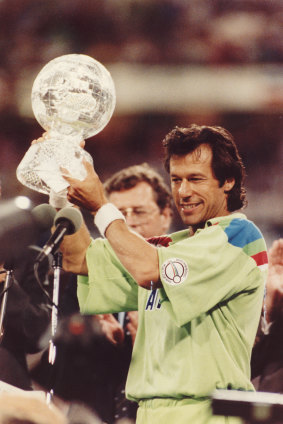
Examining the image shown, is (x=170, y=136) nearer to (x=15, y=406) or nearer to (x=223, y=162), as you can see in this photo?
(x=223, y=162)

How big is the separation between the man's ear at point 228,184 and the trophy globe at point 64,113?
0.54 metres

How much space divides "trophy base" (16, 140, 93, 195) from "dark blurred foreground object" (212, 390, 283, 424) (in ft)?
4.09

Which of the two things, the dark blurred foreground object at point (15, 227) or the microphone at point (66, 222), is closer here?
the dark blurred foreground object at point (15, 227)

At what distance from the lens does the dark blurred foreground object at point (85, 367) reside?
10.1 feet

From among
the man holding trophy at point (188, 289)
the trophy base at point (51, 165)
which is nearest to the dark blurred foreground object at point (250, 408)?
→ the man holding trophy at point (188, 289)

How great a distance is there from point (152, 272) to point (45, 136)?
0.66 meters

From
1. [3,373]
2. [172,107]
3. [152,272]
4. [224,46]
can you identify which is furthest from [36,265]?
[224,46]

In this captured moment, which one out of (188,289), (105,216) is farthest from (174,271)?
(105,216)

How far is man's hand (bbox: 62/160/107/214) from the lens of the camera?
2.17 meters

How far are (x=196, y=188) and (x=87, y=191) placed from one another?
0.44 m

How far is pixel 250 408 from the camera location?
105 centimetres

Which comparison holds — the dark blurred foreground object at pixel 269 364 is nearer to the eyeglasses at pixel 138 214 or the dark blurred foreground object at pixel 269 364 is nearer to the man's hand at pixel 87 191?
the eyeglasses at pixel 138 214

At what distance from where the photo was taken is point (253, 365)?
3143 millimetres

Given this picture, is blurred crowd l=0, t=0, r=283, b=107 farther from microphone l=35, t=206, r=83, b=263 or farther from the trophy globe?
microphone l=35, t=206, r=83, b=263
